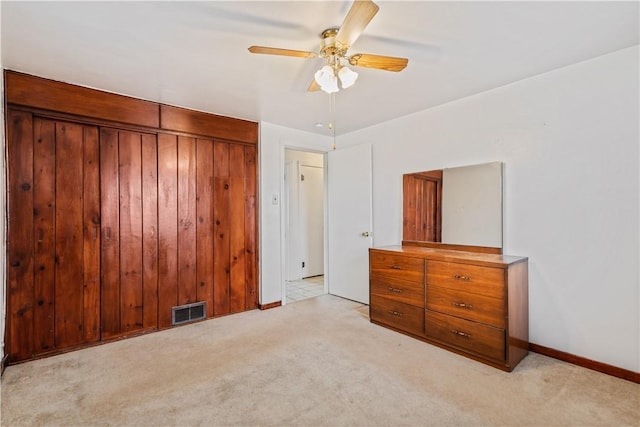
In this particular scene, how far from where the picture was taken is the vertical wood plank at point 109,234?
107 inches

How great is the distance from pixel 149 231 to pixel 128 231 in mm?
175

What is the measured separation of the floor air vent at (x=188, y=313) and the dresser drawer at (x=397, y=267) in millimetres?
1862

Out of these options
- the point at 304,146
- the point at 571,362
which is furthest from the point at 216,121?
the point at 571,362

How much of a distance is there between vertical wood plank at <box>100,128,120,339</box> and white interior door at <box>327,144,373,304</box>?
2539 mm

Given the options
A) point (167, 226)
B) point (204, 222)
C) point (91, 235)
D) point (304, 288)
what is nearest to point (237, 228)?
point (204, 222)

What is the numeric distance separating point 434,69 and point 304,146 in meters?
2.05

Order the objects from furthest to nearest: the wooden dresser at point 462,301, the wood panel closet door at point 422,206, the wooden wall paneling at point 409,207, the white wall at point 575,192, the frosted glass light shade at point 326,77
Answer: the wooden wall paneling at point 409,207, the wood panel closet door at point 422,206, the wooden dresser at point 462,301, the white wall at point 575,192, the frosted glass light shade at point 326,77

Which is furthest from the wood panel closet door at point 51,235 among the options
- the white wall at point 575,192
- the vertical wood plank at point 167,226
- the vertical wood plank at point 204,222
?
the white wall at point 575,192

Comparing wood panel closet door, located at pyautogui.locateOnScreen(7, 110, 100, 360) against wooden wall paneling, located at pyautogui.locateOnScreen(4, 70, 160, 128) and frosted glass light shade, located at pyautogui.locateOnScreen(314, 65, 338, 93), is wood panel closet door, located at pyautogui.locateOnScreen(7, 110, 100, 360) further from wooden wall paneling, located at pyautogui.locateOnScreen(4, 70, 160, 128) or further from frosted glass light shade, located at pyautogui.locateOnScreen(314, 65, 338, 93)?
frosted glass light shade, located at pyautogui.locateOnScreen(314, 65, 338, 93)

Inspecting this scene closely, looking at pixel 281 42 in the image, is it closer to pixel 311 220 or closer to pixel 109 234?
pixel 109 234

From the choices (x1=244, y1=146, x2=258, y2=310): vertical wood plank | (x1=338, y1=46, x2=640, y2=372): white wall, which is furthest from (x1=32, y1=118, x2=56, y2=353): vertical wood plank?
(x1=338, y1=46, x2=640, y2=372): white wall

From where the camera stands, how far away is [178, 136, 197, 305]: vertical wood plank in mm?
3137

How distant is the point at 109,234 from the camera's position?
9.02 feet

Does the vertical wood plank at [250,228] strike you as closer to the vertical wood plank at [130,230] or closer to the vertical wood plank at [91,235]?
the vertical wood plank at [130,230]
